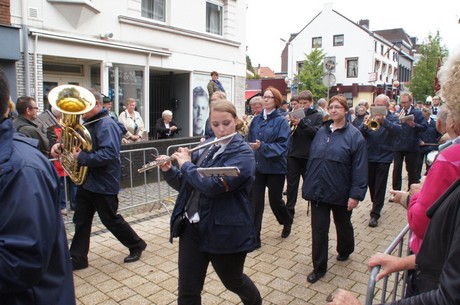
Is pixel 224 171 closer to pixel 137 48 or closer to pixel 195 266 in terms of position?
pixel 195 266

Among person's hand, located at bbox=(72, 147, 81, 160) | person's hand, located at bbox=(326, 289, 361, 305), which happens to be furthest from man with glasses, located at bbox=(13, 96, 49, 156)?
person's hand, located at bbox=(326, 289, 361, 305)

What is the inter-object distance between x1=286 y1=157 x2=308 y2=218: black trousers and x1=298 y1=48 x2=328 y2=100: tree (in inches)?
1496

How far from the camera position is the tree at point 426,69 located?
132 feet

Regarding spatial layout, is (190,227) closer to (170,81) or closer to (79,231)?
(79,231)

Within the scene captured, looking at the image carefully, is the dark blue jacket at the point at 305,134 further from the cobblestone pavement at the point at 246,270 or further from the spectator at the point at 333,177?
the spectator at the point at 333,177

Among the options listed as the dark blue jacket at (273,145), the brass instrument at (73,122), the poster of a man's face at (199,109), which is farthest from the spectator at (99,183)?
the poster of a man's face at (199,109)

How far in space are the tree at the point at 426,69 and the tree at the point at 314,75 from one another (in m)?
9.55

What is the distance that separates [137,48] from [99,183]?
7.72 m

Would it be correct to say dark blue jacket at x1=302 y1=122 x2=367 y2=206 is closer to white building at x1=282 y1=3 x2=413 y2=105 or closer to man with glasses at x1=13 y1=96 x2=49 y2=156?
man with glasses at x1=13 y1=96 x2=49 y2=156

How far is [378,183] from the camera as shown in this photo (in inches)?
253

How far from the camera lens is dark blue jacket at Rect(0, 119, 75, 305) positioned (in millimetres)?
1539

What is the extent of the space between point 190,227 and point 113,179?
1.75 metres

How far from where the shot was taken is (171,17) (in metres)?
12.2

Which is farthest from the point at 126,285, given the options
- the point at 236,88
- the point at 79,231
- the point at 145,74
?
the point at 236,88
